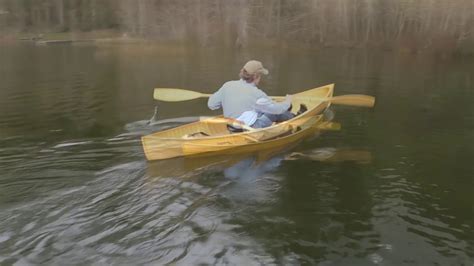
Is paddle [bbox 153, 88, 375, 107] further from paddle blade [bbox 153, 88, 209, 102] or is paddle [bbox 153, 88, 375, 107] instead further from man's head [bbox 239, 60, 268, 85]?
man's head [bbox 239, 60, 268, 85]

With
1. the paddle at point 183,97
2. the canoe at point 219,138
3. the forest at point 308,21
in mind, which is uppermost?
the forest at point 308,21

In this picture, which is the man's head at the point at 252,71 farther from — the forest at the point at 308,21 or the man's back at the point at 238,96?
the forest at the point at 308,21

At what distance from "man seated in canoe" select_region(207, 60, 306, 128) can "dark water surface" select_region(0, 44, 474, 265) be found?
0.80m

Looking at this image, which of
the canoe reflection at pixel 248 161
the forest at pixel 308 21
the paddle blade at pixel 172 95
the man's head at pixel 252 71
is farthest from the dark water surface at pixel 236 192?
the forest at pixel 308 21

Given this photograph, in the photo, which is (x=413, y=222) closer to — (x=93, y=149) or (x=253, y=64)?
(x=253, y=64)

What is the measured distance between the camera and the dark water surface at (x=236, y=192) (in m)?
5.99

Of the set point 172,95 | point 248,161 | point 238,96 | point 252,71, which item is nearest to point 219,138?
point 248,161

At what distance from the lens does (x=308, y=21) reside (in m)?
31.8

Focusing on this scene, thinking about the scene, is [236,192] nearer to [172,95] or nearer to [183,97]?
[183,97]

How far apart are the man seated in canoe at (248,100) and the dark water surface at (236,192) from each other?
804 millimetres

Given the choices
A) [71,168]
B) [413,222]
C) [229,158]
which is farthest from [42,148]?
[413,222]

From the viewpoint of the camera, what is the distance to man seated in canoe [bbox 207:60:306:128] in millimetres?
9359

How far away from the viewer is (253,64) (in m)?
9.26

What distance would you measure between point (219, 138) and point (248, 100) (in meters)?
0.95
